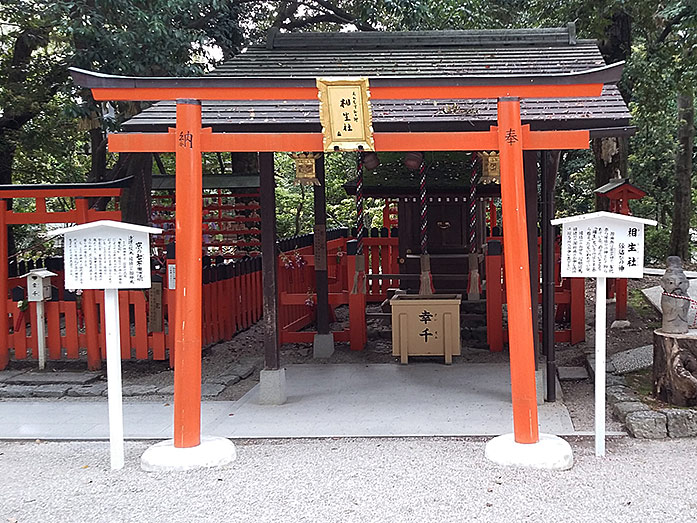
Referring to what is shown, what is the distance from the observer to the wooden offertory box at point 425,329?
27.2 feet

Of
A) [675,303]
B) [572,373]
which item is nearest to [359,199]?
[572,373]

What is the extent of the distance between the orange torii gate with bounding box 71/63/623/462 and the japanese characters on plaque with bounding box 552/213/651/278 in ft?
1.34

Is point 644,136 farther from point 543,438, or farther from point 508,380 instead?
point 543,438

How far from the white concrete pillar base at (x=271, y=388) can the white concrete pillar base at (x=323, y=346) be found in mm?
2286

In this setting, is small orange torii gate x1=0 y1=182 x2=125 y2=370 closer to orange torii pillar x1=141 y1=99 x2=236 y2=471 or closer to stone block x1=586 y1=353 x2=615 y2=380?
orange torii pillar x1=141 y1=99 x2=236 y2=471

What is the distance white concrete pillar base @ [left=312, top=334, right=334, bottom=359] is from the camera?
9273mm

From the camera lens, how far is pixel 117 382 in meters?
5.09

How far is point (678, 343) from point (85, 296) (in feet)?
21.6

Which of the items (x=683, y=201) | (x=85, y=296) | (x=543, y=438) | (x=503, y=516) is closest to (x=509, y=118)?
(x=543, y=438)

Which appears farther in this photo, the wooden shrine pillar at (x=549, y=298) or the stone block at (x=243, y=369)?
the stone block at (x=243, y=369)

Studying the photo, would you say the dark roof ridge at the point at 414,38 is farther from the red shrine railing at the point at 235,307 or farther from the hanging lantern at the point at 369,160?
the red shrine railing at the point at 235,307

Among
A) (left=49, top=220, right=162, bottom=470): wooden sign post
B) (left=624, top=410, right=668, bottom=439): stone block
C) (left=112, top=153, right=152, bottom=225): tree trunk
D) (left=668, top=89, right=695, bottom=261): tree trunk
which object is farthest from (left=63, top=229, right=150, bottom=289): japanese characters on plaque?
(left=668, top=89, right=695, bottom=261): tree trunk

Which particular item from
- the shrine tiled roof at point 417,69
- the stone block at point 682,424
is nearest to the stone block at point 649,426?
the stone block at point 682,424

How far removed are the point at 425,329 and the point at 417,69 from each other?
10.3ft
